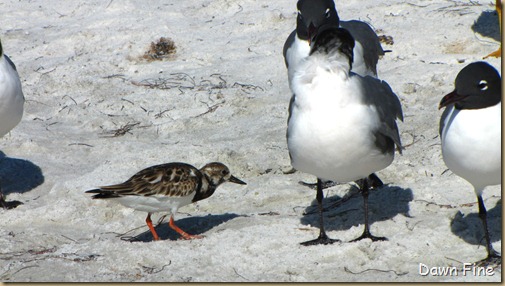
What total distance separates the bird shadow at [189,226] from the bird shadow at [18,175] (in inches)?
55.9

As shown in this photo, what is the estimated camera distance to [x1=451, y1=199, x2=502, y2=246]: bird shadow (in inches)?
235

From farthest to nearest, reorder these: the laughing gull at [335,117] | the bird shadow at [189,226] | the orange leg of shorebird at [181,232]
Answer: the bird shadow at [189,226] → the orange leg of shorebird at [181,232] → the laughing gull at [335,117]

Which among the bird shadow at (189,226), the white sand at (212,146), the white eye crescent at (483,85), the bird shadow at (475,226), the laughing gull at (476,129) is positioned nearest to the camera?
the laughing gull at (476,129)

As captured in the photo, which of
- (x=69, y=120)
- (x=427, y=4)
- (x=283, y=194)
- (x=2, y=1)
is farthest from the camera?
(x=2, y=1)

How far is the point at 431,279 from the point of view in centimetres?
536

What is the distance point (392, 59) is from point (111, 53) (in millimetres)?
3255

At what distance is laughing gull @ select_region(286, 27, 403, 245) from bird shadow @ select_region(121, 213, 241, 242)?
1054 millimetres

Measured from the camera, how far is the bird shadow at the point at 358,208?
6559 mm

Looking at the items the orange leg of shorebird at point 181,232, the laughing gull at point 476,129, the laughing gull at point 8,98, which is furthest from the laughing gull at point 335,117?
the laughing gull at point 8,98

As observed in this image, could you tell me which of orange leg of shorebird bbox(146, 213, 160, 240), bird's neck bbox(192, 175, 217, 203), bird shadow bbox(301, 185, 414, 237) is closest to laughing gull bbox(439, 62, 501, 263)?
bird shadow bbox(301, 185, 414, 237)

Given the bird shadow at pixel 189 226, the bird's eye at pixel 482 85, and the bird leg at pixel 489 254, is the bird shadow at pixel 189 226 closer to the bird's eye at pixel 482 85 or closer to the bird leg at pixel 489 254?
the bird leg at pixel 489 254

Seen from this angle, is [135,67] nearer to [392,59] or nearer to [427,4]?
[392,59]

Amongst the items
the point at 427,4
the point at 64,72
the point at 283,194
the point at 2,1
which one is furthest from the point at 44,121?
the point at 427,4

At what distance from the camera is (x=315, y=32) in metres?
7.80
